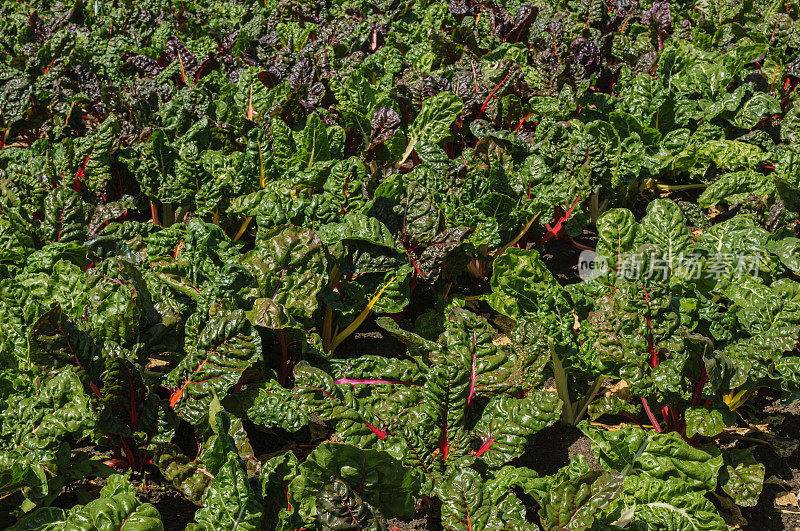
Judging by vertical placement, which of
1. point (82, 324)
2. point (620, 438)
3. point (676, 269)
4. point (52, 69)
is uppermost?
point (52, 69)

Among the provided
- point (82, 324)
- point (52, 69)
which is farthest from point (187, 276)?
point (52, 69)

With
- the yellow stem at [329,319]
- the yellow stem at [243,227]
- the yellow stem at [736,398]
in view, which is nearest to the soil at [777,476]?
the yellow stem at [736,398]

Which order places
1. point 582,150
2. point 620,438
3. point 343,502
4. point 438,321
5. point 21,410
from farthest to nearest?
point 582,150 → point 438,321 → point 620,438 → point 21,410 → point 343,502

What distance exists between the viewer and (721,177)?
4301 millimetres

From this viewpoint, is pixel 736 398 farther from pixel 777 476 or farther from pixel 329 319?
pixel 329 319

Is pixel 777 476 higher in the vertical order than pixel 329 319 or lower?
lower

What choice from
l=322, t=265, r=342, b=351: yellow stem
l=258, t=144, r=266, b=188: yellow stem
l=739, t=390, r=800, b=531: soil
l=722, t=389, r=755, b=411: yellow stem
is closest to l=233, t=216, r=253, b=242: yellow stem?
l=258, t=144, r=266, b=188: yellow stem

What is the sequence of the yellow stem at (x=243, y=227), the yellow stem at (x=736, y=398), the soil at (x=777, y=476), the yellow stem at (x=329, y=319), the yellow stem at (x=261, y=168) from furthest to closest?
the yellow stem at (x=261, y=168)
the yellow stem at (x=243, y=227)
the yellow stem at (x=329, y=319)
the yellow stem at (x=736, y=398)
the soil at (x=777, y=476)

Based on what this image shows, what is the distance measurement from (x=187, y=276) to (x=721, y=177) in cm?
322

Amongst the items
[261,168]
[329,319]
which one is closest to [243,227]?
[261,168]

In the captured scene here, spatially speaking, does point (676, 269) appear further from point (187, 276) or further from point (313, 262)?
point (187, 276)

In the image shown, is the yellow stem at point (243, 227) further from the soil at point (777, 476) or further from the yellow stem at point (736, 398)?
the soil at point (777, 476)

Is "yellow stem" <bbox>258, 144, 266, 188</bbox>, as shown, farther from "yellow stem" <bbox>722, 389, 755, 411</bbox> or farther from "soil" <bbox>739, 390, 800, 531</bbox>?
"soil" <bbox>739, 390, 800, 531</bbox>

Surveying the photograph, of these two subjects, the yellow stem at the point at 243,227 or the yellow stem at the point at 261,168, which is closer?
the yellow stem at the point at 243,227
